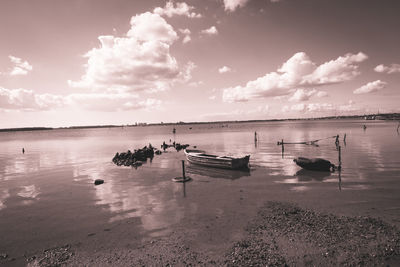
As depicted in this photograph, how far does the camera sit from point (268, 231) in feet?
35.8

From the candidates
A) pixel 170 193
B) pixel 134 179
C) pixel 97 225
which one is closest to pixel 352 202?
pixel 170 193

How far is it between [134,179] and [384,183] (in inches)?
894

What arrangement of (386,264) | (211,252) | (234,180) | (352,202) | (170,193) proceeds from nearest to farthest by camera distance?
(386,264) → (211,252) → (352,202) → (170,193) → (234,180)

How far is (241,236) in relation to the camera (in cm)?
1068

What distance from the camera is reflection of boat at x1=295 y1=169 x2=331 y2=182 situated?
21.1 m

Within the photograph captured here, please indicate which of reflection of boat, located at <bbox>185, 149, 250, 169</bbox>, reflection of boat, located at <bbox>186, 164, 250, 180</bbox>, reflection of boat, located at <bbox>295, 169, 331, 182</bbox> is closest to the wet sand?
reflection of boat, located at <bbox>295, 169, 331, 182</bbox>

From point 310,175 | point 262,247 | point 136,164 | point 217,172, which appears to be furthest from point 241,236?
point 136,164

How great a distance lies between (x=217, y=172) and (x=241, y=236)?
1511 centimetres

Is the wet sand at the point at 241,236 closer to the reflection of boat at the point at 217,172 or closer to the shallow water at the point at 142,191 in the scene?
the shallow water at the point at 142,191

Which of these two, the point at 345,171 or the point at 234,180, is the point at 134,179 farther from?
the point at 345,171

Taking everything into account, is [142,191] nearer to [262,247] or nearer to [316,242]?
[262,247]

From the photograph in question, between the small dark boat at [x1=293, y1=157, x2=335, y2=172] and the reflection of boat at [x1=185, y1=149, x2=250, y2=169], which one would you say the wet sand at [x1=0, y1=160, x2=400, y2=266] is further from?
the reflection of boat at [x1=185, y1=149, x2=250, y2=169]

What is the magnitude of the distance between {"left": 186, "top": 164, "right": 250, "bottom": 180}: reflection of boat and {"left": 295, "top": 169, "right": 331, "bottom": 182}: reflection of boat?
17.0 feet

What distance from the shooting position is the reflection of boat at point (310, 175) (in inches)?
832
